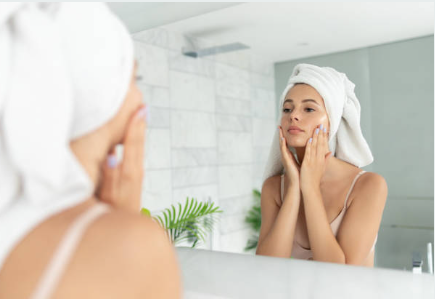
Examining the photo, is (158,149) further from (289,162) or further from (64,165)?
(64,165)

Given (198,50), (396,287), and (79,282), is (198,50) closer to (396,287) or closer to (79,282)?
(396,287)

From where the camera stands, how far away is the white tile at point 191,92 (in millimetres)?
1994

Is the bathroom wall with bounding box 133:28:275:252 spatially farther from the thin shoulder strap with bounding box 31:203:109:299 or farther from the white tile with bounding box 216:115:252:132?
the thin shoulder strap with bounding box 31:203:109:299

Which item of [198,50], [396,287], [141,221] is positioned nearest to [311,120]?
[396,287]

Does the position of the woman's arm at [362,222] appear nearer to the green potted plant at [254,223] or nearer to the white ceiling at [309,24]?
the white ceiling at [309,24]

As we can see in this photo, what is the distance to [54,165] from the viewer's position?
25 cm

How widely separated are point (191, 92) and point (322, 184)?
4.14 ft

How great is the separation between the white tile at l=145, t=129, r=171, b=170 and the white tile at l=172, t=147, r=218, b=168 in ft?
0.15

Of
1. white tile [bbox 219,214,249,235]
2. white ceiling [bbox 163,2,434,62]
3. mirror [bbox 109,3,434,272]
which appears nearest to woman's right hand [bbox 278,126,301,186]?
mirror [bbox 109,3,434,272]

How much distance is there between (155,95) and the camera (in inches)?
75.5

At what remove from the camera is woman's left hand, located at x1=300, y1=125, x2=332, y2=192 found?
2.85ft

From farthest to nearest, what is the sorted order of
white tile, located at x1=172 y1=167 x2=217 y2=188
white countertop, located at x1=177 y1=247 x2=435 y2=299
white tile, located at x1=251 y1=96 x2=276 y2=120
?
1. white tile, located at x1=172 y1=167 x2=217 y2=188
2. white tile, located at x1=251 y1=96 x2=276 y2=120
3. white countertop, located at x1=177 y1=247 x2=435 y2=299

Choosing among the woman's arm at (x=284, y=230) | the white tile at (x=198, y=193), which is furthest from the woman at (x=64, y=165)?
the white tile at (x=198, y=193)

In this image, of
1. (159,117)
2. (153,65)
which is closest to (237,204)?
(159,117)
